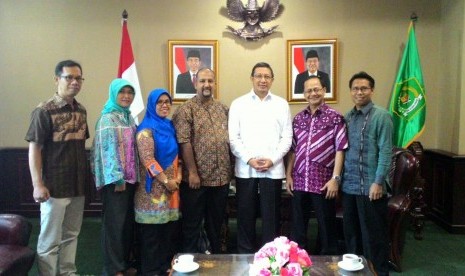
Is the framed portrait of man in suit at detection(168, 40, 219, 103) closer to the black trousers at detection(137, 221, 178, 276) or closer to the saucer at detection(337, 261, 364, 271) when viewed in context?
the black trousers at detection(137, 221, 178, 276)

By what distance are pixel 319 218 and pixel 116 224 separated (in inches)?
52.8

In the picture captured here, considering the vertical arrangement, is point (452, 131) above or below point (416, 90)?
below

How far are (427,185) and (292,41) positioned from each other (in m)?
2.11

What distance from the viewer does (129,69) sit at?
408cm

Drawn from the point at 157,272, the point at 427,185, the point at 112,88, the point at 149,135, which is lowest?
the point at 157,272

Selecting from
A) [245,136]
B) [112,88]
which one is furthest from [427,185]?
[112,88]

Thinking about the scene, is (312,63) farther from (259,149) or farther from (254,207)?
(254,207)

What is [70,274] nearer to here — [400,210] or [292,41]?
[400,210]

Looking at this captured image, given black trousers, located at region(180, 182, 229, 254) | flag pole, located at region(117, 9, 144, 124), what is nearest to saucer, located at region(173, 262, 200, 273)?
black trousers, located at region(180, 182, 229, 254)

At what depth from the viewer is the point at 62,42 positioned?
4.25m

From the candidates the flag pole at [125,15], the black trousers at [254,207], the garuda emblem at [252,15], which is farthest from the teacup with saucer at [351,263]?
the flag pole at [125,15]

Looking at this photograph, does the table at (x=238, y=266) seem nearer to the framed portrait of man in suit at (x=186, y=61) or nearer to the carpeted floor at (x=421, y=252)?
the carpeted floor at (x=421, y=252)

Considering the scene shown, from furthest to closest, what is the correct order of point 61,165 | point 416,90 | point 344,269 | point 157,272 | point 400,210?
point 416,90
point 400,210
point 157,272
point 61,165
point 344,269

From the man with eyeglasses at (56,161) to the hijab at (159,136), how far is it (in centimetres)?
42
